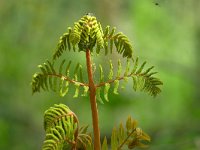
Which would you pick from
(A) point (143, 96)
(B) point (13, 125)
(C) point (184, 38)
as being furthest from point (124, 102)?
(C) point (184, 38)

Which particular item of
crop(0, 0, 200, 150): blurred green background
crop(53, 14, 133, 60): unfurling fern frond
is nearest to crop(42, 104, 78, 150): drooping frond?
crop(53, 14, 133, 60): unfurling fern frond

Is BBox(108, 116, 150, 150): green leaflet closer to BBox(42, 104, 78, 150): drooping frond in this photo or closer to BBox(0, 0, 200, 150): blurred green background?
BBox(42, 104, 78, 150): drooping frond

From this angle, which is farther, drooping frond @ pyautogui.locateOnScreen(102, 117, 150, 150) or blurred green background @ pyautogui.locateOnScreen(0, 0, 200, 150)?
blurred green background @ pyautogui.locateOnScreen(0, 0, 200, 150)

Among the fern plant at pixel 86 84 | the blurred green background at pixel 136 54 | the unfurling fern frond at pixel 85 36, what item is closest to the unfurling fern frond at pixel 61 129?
the fern plant at pixel 86 84

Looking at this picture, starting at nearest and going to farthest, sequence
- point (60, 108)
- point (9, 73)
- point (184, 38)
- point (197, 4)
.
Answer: point (60, 108)
point (197, 4)
point (9, 73)
point (184, 38)

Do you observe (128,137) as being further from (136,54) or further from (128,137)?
(136,54)

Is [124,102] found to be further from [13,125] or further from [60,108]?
[60,108]
